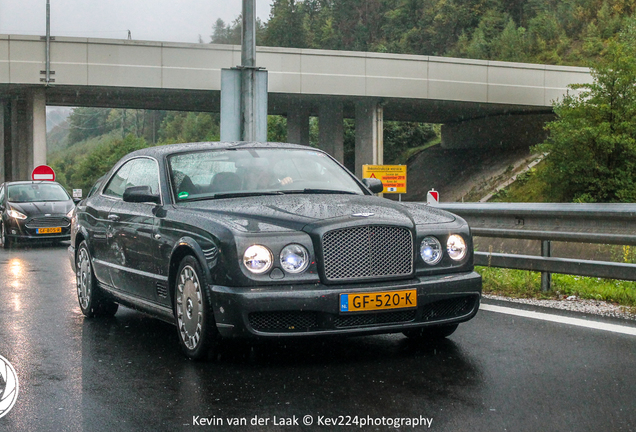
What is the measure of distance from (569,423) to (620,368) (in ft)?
4.22

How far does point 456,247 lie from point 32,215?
15.1 metres

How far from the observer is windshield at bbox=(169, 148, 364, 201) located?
6324 mm

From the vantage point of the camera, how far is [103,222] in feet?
24.3

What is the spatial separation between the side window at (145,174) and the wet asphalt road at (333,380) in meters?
1.21

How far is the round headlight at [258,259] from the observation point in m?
5.17

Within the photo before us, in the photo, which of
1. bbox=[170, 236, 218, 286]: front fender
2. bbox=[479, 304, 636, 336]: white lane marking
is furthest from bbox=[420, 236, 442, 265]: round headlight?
bbox=[479, 304, 636, 336]: white lane marking

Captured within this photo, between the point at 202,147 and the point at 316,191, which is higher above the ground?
the point at 202,147

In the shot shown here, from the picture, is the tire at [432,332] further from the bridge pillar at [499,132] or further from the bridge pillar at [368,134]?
the bridge pillar at [499,132]

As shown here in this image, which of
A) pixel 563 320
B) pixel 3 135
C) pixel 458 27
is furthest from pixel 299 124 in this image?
pixel 458 27

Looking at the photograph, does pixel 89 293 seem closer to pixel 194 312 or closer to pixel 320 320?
pixel 194 312

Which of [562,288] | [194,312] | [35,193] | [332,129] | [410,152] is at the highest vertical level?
[332,129]

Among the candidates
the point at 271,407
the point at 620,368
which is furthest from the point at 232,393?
the point at 620,368

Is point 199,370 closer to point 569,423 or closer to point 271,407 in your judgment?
point 271,407

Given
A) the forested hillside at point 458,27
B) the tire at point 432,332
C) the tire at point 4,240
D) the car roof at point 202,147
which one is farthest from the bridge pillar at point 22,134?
the forested hillside at point 458,27
